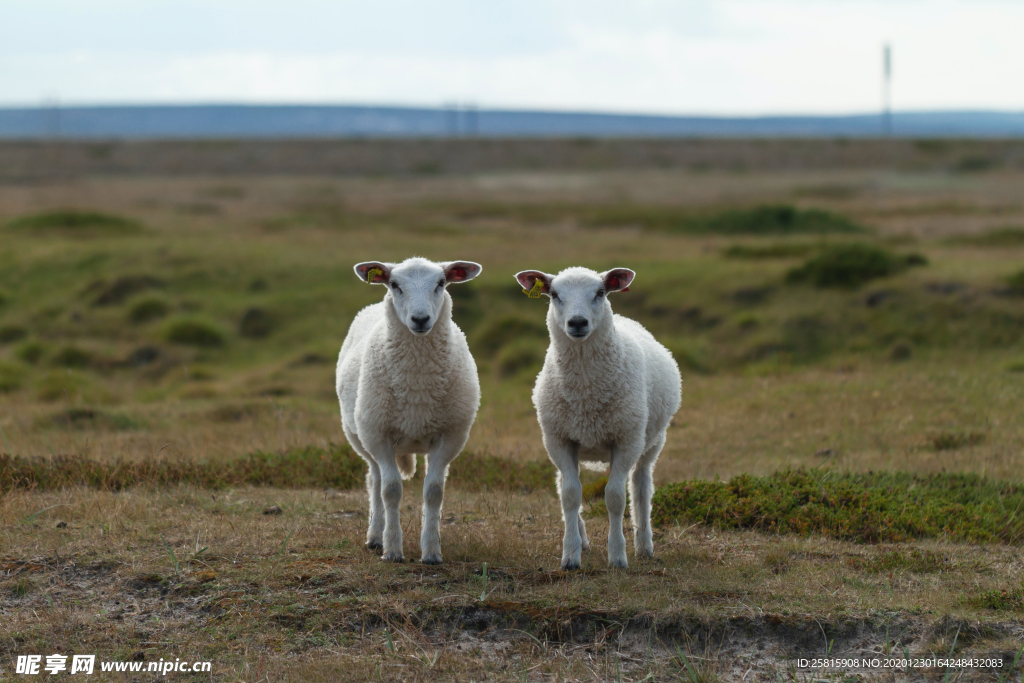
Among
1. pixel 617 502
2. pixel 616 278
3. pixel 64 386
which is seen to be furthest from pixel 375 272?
pixel 64 386

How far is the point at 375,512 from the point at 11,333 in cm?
1582

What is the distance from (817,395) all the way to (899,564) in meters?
6.64

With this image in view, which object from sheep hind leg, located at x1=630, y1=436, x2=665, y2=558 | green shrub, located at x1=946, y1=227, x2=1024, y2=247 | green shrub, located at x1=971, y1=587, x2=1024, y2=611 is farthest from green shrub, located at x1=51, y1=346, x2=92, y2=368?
green shrub, located at x1=946, y1=227, x2=1024, y2=247

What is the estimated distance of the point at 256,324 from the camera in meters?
21.0

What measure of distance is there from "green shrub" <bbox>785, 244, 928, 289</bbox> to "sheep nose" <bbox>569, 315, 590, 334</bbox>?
14294 mm

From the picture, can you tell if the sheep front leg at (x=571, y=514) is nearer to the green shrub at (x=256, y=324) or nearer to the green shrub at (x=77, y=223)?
the green shrub at (x=256, y=324)

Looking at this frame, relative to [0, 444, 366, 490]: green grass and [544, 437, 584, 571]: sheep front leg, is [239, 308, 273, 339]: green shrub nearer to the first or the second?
[0, 444, 366, 490]: green grass

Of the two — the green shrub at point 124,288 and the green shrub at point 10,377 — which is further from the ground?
the green shrub at point 124,288

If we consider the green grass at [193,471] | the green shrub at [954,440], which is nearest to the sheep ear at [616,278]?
the green grass at [193,471]

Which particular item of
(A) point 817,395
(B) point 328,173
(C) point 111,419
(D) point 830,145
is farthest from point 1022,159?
(C) point 111,419

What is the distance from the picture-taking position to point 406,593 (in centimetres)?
643

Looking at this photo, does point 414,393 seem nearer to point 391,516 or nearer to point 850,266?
point 391,516

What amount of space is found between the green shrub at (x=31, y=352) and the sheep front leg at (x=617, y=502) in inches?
592

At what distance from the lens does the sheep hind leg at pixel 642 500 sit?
750cm
